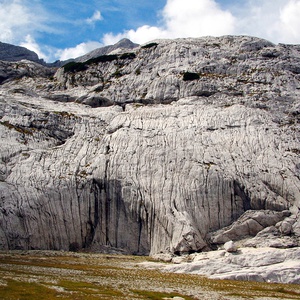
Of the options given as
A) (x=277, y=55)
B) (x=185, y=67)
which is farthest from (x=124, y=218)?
(x=277, y=55)

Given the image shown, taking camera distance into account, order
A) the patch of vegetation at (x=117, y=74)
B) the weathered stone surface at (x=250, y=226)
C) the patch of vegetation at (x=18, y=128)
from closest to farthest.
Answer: the weathered stone surface at (x=250, y=226)
the patch of vegetation at (x=18, y=128)
the patch of vegetation at (x=117, y=74)

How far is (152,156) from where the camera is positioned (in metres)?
97.2

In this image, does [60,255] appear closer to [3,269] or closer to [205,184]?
[3,269]

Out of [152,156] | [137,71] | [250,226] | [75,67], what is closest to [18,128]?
[152,156]

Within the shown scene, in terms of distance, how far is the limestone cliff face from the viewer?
85500 millimetres

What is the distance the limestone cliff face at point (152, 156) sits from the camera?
3366 inches

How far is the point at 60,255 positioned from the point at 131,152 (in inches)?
1229

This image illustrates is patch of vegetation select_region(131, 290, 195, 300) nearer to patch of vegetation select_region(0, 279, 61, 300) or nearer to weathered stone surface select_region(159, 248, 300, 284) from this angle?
patch of vegetation select_region(0, 279, 61, 300)

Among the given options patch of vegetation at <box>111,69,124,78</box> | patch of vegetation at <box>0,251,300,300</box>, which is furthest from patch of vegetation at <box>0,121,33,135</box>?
patch of vegetation at <box>111,69,124,78</box>

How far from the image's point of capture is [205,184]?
3543 inches

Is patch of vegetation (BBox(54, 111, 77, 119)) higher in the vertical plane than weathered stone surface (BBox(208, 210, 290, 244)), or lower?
higher

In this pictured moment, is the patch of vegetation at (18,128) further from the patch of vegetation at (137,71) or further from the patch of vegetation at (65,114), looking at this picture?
the patch of vegetation at (137,71)

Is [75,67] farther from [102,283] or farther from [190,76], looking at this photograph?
[102,283]

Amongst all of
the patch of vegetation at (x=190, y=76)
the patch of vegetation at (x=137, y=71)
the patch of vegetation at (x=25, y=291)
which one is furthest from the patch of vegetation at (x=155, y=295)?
the patch of vegetation at (x=137, y=71)
